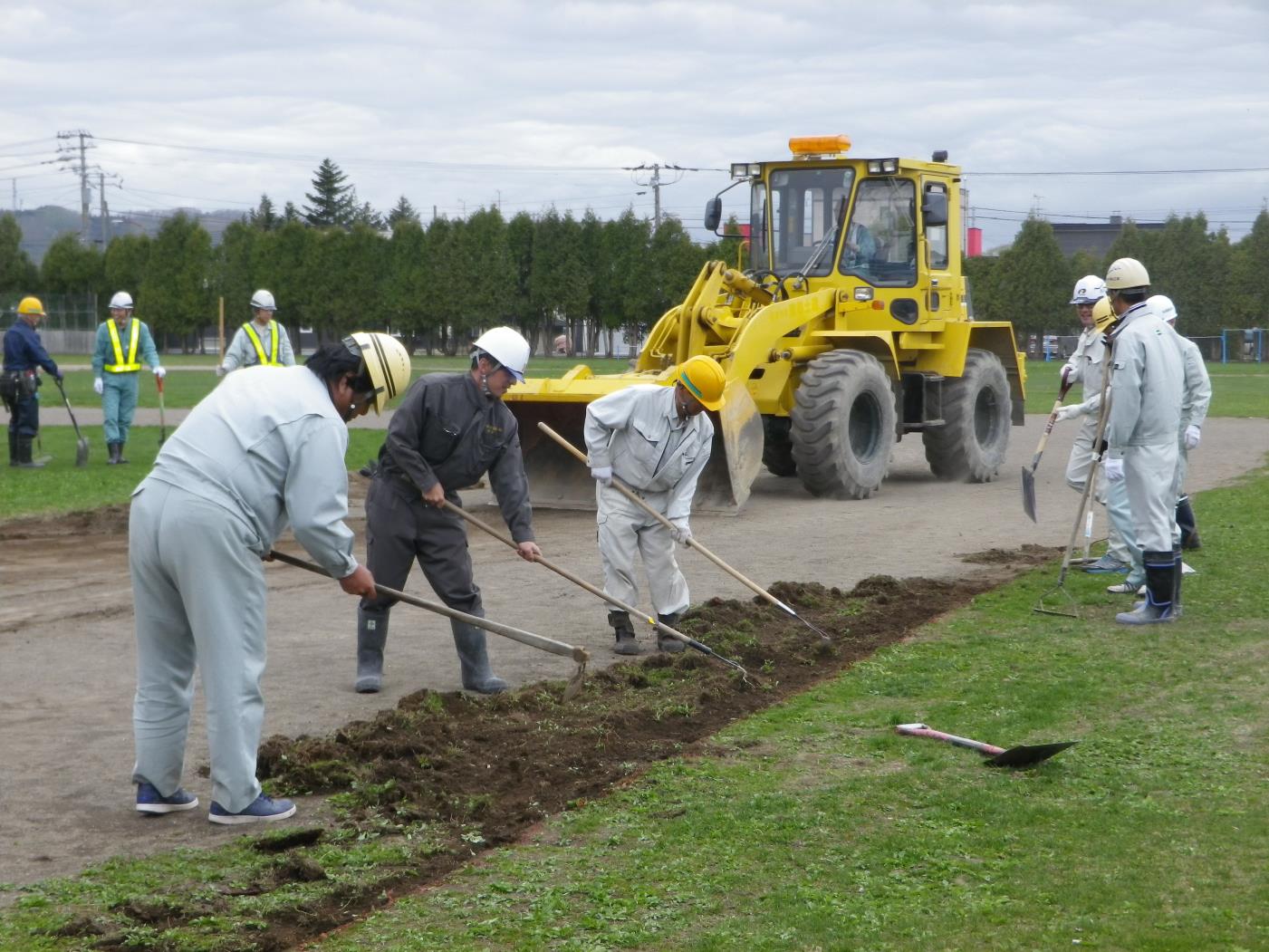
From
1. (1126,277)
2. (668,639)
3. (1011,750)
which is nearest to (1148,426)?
(1126,277)

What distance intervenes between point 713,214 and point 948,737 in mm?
9801

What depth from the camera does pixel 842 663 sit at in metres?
7.99

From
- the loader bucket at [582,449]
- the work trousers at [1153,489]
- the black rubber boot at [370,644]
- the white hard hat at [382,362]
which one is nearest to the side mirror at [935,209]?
the loader bucket at [582,449]

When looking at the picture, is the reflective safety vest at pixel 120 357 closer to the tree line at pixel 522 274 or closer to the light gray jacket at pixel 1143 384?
the light gray jacket at pixel 1143 384

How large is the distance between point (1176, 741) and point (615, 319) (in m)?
45.4

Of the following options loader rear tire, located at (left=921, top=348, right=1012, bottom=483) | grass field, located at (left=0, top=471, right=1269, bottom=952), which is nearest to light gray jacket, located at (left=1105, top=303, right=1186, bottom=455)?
grass field, located at (left=0, top=471, right=1269, bottom=952)

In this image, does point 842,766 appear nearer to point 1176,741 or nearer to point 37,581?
point 1176,741

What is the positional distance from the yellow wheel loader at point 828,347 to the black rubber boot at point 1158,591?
492cm

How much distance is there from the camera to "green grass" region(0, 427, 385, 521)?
13.8 m

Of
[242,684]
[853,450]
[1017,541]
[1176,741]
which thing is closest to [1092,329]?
[1017,541]

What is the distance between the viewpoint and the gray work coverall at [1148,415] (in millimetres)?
8695

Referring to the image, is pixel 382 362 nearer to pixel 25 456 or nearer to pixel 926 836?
pixel 926 836

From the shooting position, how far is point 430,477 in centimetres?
728

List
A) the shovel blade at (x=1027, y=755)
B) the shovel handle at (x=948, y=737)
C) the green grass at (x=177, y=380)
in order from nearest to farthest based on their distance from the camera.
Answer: the shovel blade at (x=1027, y=755), the shovel handle at (x=948, y=737), the green grass at (x=177, y=380)
